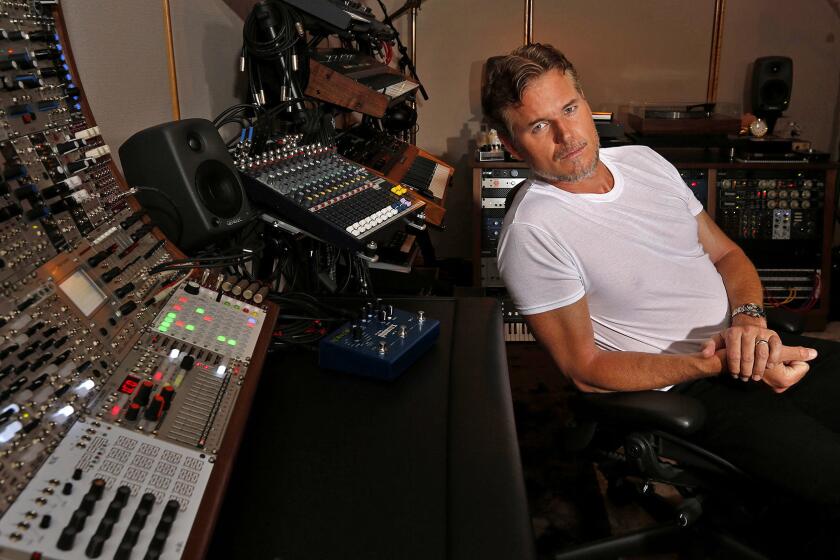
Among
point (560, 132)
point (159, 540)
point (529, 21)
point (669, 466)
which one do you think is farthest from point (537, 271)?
point (529, 21)

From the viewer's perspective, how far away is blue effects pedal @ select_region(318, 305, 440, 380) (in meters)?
1.08

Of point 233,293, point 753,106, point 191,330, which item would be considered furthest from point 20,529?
Answer: point 753,106

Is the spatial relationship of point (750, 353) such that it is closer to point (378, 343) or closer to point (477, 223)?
point (378, 343)

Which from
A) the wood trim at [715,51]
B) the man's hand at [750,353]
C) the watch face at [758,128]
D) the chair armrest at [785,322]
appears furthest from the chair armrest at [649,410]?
the wood trim at [715,51]

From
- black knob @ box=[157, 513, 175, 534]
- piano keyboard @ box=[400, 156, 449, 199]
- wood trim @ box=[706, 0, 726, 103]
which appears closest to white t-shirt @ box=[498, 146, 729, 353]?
piano keyboard @ box=[400, 156, 449, 199]

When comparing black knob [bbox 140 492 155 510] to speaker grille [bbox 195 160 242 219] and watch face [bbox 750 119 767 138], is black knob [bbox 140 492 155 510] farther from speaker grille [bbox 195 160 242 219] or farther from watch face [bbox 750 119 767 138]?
watch face [bbox 750 119 767 138]

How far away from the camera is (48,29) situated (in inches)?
37.1

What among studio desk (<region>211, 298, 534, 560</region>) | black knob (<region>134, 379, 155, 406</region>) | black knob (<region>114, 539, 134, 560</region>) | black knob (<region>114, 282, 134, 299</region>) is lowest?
studio desk (<region>211, 298, 534, 560</region>)

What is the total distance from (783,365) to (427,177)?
1392 millimetres

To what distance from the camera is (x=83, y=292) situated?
0.86m

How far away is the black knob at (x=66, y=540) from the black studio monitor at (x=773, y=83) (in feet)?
11.7

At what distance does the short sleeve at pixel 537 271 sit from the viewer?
1361mm

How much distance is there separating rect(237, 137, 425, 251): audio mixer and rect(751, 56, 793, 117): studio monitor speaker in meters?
2.57

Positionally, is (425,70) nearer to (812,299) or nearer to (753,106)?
(753,106)
